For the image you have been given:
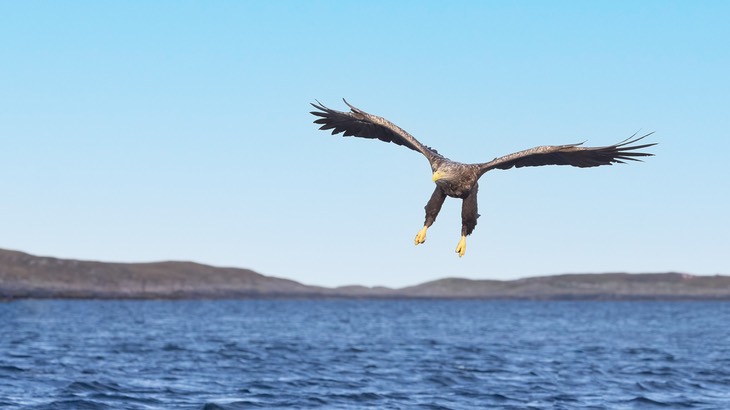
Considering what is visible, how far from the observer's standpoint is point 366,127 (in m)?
18.0

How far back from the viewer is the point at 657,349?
6369 cm

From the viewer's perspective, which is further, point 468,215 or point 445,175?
point 468,215

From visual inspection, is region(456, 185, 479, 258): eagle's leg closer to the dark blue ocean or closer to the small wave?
the dark blue ocean

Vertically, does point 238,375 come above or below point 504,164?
below

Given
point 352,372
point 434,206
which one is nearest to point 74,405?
point 352,372

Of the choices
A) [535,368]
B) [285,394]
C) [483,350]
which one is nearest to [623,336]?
[483,350]

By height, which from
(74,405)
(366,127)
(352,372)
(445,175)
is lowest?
(74,405)

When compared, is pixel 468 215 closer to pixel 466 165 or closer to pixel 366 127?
pixel 466 165

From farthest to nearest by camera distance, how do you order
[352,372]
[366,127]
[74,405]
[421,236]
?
[352,372] → [74,405] → [366,127] → [421,236]

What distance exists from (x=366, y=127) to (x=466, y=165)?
328 cm

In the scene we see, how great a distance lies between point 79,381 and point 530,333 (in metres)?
52.8

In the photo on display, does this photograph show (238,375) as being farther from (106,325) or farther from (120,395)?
(106,325)

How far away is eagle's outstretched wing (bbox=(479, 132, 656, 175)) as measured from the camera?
15.7m

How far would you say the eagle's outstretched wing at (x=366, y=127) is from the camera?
16484 mm
